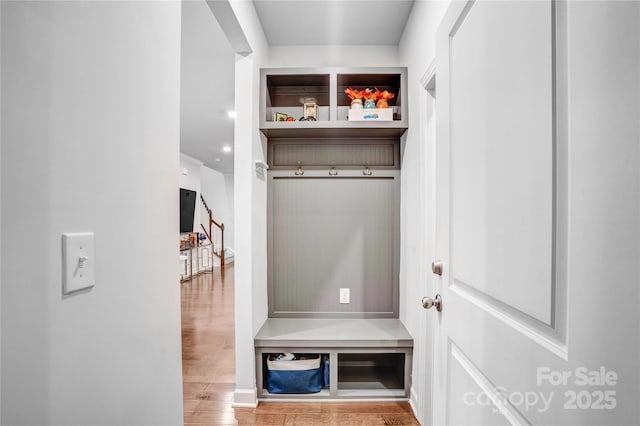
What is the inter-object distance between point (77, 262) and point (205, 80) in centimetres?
296

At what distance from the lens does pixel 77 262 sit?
60 centimetres

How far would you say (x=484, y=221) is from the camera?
821mm

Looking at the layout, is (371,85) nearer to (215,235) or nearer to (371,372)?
(371,372)

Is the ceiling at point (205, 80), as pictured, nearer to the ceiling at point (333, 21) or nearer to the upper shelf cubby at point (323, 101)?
the ceiling at point (333, 21)

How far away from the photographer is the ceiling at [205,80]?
2172 millimetres

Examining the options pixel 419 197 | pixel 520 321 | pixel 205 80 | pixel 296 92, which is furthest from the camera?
pixel 205 80

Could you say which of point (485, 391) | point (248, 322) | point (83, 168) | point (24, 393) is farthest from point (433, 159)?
point (24, 393)

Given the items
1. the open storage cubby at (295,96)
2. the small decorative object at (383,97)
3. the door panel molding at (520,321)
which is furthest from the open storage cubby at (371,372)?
the open storage cubby at (295,96)

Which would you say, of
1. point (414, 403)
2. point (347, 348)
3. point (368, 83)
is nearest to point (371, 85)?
point (368, 83)

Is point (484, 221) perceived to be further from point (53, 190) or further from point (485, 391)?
point (53, 190)

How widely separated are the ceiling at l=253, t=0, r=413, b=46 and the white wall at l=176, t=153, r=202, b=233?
5035mm

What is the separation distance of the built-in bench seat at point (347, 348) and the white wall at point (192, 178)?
17.4ft

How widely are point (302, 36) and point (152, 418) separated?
2444mm

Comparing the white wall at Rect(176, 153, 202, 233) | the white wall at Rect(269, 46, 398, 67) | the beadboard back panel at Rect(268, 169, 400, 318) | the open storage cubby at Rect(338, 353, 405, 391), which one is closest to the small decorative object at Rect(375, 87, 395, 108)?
the white wall at Rect(269, 46, 398, 67)
